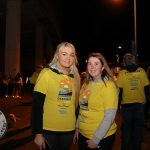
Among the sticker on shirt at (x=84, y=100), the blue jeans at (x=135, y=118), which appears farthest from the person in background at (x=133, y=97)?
the sticker on shirt at (x=84, y=100)

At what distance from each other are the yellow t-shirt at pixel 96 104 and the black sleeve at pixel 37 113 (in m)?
0.52

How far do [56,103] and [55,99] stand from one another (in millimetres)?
47

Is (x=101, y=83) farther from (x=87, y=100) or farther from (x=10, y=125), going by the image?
(x=10, y=125)

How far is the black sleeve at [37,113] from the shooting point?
9.82ft

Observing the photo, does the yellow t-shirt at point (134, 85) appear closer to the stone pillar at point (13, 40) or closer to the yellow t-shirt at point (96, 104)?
the yellow t-shirt at point (96, 104)

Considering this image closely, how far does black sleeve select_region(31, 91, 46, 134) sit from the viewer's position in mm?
2992

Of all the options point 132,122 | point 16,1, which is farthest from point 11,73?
point 132,122

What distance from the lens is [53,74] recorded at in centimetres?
317

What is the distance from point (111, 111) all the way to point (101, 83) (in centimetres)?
36

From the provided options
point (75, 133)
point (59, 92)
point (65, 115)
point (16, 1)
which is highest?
point (16, 1)

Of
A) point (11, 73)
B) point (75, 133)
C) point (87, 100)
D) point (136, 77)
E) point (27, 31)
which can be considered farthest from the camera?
point (27, 31)

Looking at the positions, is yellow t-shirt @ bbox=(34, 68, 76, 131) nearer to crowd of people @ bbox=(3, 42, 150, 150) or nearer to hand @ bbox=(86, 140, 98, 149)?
crowd of people @ bbox=(3, 42, 150, 150)

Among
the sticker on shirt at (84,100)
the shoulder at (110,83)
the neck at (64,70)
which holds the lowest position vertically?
the sticker on shirt at (84,100)

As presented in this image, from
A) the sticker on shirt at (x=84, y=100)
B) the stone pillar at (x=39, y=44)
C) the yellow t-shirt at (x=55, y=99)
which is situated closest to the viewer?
the yellow t-shirt at (x=55, y=99)
